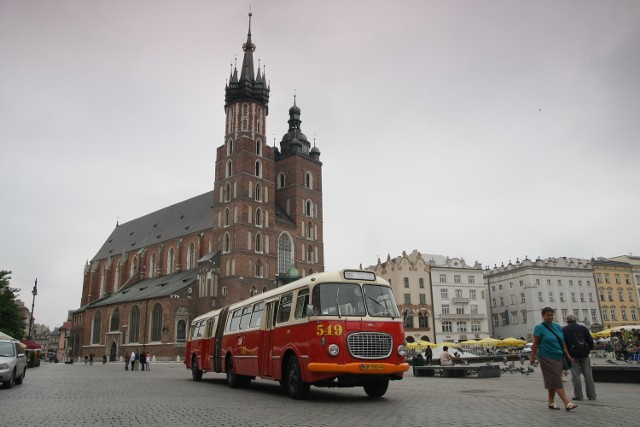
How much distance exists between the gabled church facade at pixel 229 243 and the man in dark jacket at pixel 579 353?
44605 millimetres

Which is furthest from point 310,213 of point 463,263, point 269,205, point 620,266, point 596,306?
point 620,266

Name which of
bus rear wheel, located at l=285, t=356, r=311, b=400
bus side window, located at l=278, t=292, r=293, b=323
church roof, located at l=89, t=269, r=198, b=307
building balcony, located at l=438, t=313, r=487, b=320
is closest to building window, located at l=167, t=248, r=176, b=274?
church roof, located at l=89, t=269, r=198, b=307

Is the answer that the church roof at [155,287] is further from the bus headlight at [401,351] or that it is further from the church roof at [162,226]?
the bus headlight at [401,351]

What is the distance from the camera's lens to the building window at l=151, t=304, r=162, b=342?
175 ft

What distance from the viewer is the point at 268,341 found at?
45.9 ft

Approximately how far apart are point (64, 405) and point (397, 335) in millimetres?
7716

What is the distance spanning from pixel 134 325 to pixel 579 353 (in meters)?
54.8

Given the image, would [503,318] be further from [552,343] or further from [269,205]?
[552,343]

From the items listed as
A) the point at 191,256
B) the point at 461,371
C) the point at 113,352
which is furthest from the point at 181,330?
the point at 461,371

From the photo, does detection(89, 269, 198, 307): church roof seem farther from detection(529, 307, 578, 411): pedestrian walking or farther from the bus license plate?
detection(529, 307, 578, 411): pedestrian walking

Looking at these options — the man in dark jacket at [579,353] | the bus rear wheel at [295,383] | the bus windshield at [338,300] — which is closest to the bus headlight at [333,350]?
the bus windshield at [338,300]

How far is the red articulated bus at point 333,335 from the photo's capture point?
36.9 ft

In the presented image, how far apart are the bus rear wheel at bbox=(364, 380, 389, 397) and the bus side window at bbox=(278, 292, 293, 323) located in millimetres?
2667

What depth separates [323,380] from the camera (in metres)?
11.5
